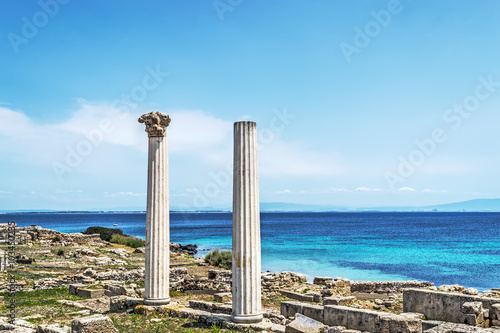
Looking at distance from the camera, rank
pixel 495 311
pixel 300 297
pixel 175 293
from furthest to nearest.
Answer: pixel 175 293, pixel 300 297, pixel 495 311

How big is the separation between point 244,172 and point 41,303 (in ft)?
27.5

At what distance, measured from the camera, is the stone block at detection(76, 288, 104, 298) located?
563 inches

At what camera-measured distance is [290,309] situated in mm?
11359

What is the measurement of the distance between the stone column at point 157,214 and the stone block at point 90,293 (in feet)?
15.7

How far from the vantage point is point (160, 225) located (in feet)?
34.1

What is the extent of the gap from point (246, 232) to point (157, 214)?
9.36ft

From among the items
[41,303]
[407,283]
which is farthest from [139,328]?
[407,283]

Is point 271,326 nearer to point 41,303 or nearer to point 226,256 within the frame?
point 41,303

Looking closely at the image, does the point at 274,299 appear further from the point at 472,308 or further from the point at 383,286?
the point at 472,308

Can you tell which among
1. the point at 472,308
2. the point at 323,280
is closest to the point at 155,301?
the point at 472,308

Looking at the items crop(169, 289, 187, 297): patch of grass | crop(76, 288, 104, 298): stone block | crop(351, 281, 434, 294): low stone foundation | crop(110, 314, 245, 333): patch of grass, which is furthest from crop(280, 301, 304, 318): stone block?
crop(76, 288, 104, 298): stone block

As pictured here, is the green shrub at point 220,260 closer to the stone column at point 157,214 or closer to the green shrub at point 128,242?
the green shrub at point 128,242

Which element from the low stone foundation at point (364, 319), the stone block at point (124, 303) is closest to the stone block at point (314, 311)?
the low stone foundation at point (364, 319)

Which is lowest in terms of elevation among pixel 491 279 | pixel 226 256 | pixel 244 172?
pixel 491 279
